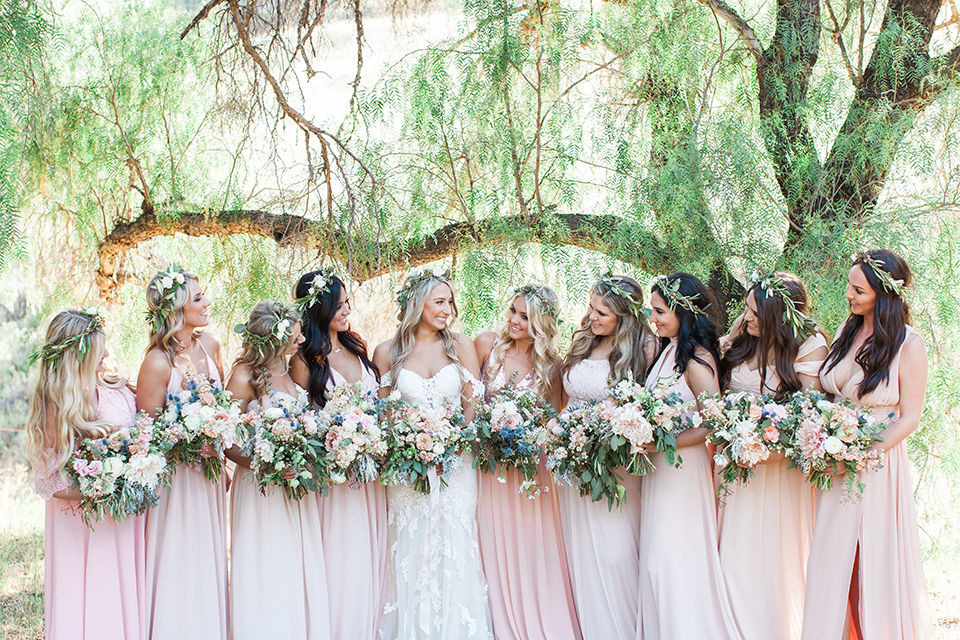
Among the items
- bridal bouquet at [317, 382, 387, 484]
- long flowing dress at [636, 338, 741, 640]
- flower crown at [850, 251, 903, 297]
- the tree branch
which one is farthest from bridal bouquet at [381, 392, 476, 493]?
the tree branch

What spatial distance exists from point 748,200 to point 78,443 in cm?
419

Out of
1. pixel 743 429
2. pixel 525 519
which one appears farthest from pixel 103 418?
pixel 743 429

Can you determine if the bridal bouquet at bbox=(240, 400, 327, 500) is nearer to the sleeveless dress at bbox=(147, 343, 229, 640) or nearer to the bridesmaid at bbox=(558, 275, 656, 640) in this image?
the sleeveless dress at bbox=(147, 343, 229, 640)

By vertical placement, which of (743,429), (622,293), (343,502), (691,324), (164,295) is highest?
(164,295)

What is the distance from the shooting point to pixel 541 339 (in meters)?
5.02

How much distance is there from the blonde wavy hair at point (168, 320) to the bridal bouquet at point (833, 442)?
3.37 metres

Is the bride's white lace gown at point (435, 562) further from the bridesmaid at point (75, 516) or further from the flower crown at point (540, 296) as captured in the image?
the bridesmaid at point (75, 516)

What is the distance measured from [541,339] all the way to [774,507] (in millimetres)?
1643

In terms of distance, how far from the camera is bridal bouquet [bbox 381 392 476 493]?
174 inches

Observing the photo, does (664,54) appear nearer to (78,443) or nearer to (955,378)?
(955,378)

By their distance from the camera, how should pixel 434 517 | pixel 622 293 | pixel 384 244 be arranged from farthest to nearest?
pixel 384 244 < pixel 622 293 < pixel 434 517

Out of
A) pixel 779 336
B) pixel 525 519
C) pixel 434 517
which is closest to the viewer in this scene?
pixel 779 336

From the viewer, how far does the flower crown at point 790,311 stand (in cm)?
446

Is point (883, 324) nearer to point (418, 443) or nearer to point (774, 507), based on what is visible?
point (774, 507)
